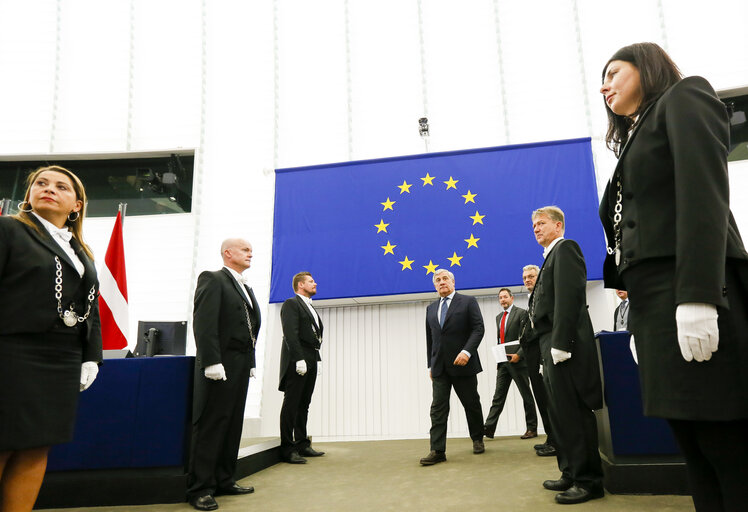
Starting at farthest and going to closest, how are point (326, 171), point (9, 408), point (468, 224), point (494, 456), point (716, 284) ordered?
point (326, 171), point (468, 224), point (494, 456), point (9, 408), point (716, 284)

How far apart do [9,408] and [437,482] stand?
226 centimetres

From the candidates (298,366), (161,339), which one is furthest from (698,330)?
(161,339)

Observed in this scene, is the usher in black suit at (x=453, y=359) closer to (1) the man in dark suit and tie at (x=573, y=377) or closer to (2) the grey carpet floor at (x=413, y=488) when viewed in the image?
(2) the grey carpet floor at (x=413, y=488)

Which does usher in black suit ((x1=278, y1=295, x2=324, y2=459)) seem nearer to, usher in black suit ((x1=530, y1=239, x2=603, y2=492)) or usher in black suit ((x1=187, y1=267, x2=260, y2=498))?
usher in black suit ((x1=187, y1=267, x2=260, y2=498))

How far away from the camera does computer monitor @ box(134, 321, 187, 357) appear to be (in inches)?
157

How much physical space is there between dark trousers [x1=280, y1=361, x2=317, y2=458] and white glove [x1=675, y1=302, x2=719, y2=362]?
3.59 m

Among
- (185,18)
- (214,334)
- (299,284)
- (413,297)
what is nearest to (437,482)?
(214,334)

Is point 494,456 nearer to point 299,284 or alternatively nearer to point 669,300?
point 299,284

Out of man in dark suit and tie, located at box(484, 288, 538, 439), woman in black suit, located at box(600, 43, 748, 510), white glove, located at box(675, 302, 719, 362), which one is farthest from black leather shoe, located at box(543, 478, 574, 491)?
man in dark suit and tie, located at box(484, 288, 538, 439)

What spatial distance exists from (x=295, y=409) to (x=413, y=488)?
1.62m

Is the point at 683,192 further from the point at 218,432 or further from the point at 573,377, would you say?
the point at 218,432

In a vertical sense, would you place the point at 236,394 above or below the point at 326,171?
below

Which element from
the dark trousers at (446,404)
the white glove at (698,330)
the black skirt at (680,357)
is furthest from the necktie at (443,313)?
the white glove at (698,330)

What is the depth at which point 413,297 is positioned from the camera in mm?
6047
